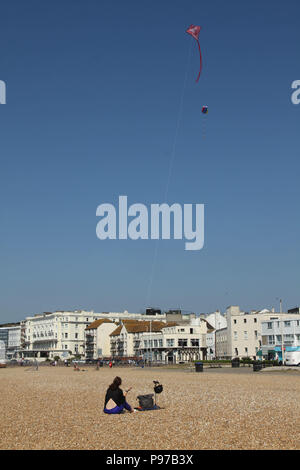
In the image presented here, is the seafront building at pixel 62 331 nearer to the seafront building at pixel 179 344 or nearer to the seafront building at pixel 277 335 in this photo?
the seafront building at pixel 179 344

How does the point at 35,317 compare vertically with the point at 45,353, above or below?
above

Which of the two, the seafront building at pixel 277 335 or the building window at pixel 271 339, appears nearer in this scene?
the seafront building at pixel 277 335

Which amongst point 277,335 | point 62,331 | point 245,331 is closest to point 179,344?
point 245,331

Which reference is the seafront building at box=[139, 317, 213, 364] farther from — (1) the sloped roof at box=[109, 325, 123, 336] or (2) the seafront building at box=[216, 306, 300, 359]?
(1) the sloped roof at box=[109, 325, 123, 336]

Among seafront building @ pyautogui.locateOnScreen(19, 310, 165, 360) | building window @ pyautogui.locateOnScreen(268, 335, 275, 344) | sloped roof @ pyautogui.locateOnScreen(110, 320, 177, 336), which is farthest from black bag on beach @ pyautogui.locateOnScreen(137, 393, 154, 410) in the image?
seafront building @ pyautogui.locateOnScreen(19, 310, 165, 360)

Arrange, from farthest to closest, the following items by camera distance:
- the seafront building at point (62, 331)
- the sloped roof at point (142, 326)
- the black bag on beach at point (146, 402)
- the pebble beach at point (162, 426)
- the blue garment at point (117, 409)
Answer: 1. the seafront building at point (62, 331)
2. the sloped roof at point (142, 326)
3. the black bag on beach at point (146, 402)
4. the blue garment at point (117, 409)
5. the pebble beach at point (162, 426)

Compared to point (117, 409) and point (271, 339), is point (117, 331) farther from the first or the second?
point (117, 409)

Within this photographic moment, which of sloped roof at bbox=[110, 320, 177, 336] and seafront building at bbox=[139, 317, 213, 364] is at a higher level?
sloped roof at bbox=[110, 320, 177, 336]

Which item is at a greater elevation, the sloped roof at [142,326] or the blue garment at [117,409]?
the sloped roof at [142,326]

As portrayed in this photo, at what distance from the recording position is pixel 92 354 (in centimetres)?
14950

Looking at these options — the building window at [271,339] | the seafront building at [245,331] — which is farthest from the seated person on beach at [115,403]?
the seafront building at [245,331]
